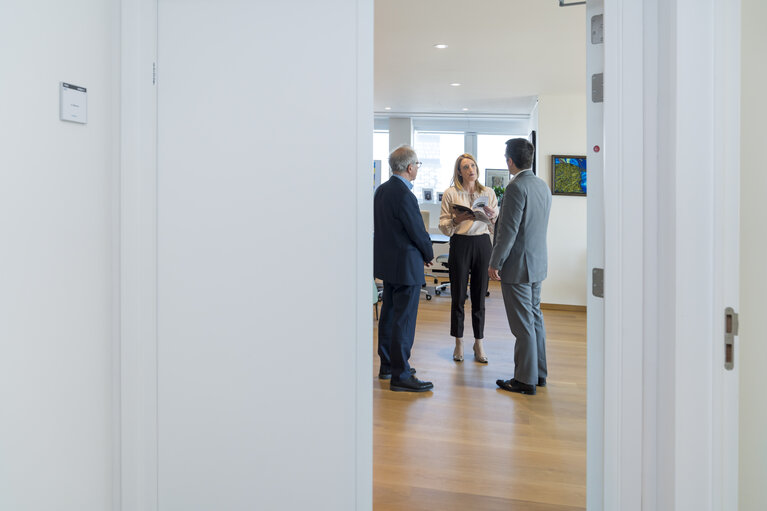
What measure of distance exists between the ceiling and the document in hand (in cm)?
134

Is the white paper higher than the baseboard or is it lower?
higher

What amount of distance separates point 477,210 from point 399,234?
833mm

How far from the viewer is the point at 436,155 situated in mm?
9672

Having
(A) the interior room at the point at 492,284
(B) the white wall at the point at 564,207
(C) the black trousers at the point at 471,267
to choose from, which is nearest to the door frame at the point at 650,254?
(A) the interior room at the point at 492,284

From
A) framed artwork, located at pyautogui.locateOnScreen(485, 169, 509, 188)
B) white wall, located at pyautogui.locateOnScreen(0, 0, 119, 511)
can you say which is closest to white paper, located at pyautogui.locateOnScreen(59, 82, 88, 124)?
white wall, located at pyautogui.locateOnScreen(0, 0, 119, 511)

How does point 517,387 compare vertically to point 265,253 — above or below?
below

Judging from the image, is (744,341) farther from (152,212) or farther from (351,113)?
(152,212)

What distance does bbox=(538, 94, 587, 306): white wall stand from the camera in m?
6.94

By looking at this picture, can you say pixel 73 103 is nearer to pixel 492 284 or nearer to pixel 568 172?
pixel 568 172

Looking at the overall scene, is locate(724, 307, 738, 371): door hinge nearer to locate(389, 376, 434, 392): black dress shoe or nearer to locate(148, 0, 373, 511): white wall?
locate(148, 0, 373, 511): white wall

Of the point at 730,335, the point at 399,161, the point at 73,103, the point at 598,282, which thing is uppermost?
the point at 399,161

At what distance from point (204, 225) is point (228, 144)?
0.27 m

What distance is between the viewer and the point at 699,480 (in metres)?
1.42

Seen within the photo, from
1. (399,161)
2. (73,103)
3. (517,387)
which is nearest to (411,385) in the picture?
(517,387)
